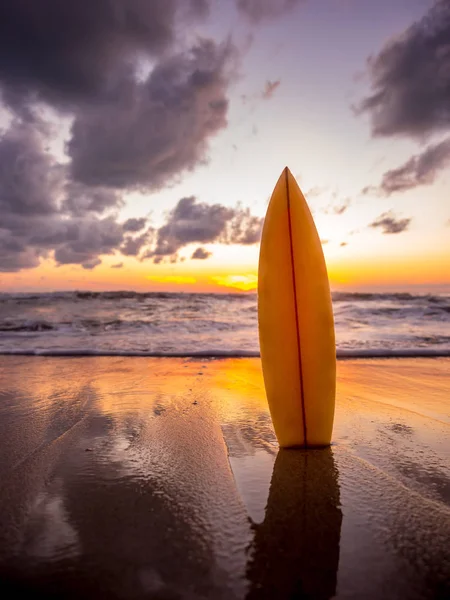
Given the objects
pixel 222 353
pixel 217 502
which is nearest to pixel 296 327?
pixel 217 502

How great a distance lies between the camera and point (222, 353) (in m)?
5.65

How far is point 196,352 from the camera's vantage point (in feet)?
18.5

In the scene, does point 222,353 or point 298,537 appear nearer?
point 298,537

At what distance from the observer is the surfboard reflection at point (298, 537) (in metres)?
1.08

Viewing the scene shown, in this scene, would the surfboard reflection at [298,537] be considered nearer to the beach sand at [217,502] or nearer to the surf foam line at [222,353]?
the beach sand at [217,502]

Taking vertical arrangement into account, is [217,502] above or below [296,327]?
Answer: below

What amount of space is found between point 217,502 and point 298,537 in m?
0.34

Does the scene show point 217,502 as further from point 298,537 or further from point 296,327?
point 296,327

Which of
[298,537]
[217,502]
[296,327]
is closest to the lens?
[298,537]

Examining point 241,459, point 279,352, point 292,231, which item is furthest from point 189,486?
point 292,231

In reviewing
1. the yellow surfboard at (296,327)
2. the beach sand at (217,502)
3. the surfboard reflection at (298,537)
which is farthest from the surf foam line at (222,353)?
the surfboard reflection at (298,537)

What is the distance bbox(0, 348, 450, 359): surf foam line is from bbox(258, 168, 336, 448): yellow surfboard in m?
3.43

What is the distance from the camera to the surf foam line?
5406 millimetres

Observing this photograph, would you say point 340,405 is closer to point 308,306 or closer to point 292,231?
point 308,306
